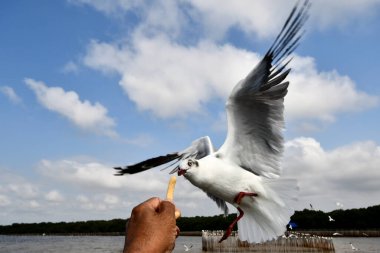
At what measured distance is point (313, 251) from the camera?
28.6 metres

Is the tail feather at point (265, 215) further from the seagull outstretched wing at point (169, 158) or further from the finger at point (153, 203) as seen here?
the finger at point (153, 203)

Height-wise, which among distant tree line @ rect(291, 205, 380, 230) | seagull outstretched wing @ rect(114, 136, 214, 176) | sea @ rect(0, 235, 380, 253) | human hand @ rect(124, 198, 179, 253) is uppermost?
distant tree line @ rect(291, 205, 380, 230)

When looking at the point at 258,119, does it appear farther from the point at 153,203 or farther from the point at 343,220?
the point at 343,220

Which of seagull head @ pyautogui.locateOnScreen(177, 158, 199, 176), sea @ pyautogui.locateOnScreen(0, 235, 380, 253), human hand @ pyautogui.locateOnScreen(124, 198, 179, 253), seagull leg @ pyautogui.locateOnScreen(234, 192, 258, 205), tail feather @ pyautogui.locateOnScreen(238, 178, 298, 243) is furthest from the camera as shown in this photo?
sea @ pyautogui.locateOnScreen(0, 235, 380, 253)

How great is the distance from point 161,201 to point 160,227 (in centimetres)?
10

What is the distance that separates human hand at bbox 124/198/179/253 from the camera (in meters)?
1.28

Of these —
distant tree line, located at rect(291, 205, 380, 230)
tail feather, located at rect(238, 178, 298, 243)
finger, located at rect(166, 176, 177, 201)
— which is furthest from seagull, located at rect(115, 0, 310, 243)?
distant tree line, located at rect(291, 205, 380, 230)

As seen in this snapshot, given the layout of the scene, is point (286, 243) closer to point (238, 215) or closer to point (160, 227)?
point (238, 215)

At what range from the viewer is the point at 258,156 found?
204 inches

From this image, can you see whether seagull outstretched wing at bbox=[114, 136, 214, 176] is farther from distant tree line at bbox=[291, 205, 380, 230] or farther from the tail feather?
distant tree line at bbox=[291, 205, 380, 230]

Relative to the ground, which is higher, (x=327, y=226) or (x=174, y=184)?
(x=327, y=226)

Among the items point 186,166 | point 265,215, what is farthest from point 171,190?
point 265,215

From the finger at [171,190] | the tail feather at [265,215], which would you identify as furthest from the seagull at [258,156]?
the finger at [171,190]

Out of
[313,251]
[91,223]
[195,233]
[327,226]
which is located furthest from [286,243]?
[91,223]
